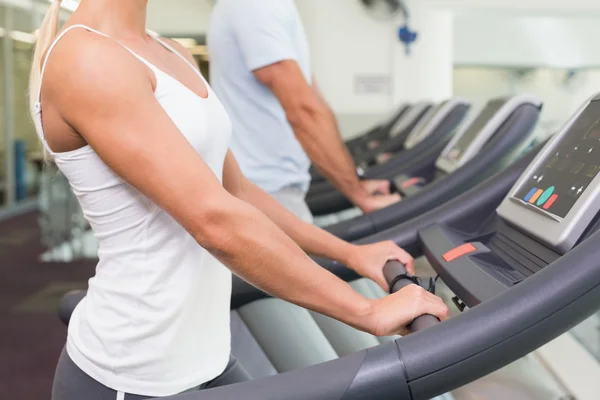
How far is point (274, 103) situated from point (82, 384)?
110 cm

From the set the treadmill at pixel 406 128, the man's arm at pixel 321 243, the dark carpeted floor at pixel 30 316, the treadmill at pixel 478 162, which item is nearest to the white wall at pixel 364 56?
the treadmill at pixel 406 128

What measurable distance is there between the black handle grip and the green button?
25 centimetres

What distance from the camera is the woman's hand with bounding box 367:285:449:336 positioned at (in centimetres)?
97

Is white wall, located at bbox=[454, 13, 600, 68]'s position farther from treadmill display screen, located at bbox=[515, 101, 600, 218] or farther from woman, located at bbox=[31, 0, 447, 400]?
woman, located at bbox=[31, 0, 447, 400]

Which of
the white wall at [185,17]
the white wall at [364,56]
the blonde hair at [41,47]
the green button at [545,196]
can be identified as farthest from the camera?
the white wall at [185,17]

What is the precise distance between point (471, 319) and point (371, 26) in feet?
19.9

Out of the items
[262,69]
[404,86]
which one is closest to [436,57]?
[404,86]

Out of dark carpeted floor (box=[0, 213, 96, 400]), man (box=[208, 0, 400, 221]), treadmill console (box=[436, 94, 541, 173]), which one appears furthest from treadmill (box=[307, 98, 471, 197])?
dark carpeted floor (box=[0, 213, 96, 400])

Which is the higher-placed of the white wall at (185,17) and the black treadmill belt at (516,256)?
the black treadmill belt at (516,256)

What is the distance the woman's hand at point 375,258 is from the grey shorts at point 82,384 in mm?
303

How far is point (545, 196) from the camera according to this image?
3.92 ft

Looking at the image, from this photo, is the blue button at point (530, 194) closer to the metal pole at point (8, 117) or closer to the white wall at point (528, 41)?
the white wall at point (528, 41)

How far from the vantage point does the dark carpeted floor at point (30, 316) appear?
322cm

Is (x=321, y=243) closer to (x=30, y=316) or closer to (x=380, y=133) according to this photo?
(x=30, y=316)
